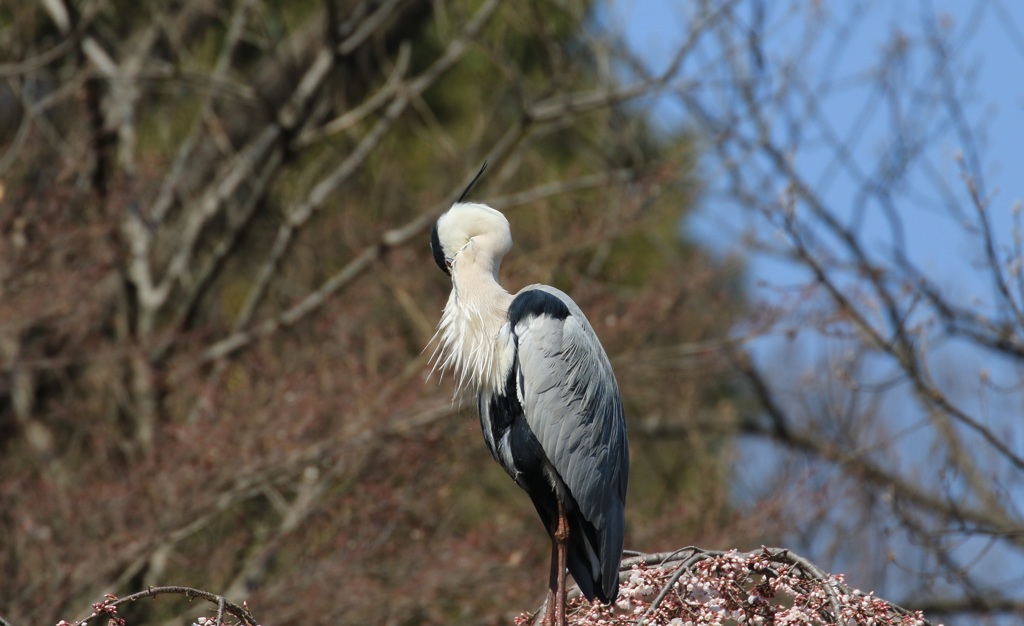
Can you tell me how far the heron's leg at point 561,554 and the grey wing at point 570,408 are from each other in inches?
3.0

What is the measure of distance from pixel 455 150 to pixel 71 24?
2825mm

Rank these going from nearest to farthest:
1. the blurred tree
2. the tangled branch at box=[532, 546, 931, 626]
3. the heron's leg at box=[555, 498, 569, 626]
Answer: the tangled branch at box=[532, 546, 931, 626], the heron's leg at box=[555, 498, 569, 626], the blurred tree

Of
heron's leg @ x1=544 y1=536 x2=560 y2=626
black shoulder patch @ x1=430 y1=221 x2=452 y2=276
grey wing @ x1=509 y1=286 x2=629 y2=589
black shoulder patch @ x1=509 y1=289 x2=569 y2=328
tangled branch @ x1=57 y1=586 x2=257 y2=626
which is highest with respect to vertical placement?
black shoulder patch @ x1=430 y1=221 x2=452 y2=276

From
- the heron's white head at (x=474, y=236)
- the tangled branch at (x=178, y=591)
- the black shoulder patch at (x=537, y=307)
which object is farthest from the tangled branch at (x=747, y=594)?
the heron's white head at (x=474, y=236)

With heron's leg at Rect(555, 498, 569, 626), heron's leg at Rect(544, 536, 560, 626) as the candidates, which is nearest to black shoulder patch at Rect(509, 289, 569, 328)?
heron's leg at Rect(555, 498, 569, 626)

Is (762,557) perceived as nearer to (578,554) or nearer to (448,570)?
(578,554)

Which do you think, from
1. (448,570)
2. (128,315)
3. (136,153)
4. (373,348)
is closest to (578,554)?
(448,570)

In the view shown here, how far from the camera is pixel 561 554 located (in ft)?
12.6

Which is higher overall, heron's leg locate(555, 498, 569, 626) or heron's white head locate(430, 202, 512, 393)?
heron's white head locate(430, 202, 512, 393)

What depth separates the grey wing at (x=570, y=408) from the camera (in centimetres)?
403

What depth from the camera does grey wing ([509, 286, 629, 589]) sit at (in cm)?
403

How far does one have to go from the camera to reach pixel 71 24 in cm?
774

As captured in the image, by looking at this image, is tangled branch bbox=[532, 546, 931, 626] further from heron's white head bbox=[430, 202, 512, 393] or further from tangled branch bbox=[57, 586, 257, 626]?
heron's white head bbox=[430, 202, 512, 393]

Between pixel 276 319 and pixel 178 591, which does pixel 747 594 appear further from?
pixel 276 319
